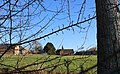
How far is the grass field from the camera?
3133 millimetres

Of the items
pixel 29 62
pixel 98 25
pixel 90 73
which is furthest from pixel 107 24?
pixel 29 62

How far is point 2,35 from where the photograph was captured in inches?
126

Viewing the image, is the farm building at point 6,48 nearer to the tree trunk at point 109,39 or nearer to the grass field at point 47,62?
the grass field at point 47,62

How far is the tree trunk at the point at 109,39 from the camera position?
2.79m

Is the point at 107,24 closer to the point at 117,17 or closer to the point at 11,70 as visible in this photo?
the point at 117,17

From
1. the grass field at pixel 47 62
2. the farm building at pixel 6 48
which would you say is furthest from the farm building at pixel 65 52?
the farm building at pixel 6 48

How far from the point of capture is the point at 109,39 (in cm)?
282

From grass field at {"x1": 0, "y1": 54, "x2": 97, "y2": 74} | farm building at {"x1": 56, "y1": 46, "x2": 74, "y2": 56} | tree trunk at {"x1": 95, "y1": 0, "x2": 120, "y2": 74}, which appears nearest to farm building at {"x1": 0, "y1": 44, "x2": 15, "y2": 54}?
grass field at {"x1": 0, "y1": 54, "x2": 97, "y2": 74}

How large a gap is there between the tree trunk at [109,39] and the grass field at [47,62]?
547mm

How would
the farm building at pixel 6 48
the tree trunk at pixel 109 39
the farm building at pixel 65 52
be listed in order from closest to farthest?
the tree trunk at pixel 109 39 < the farm building at pixel 6 48 < the farm building at pixel 65 52

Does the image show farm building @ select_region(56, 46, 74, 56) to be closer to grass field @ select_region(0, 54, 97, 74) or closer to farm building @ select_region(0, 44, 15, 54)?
grass field @ select_region(0, 54, 97, 74)

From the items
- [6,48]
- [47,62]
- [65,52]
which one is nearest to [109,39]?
[47,62]

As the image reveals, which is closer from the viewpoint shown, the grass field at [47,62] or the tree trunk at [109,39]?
the tree trunk at [109,39]

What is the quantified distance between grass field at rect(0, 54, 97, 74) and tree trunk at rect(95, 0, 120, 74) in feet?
1.79
